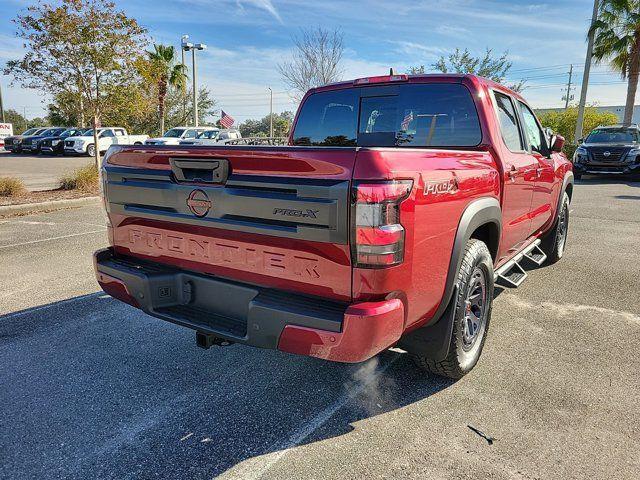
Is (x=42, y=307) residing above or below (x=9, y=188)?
below

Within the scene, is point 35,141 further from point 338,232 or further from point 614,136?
point 338,232

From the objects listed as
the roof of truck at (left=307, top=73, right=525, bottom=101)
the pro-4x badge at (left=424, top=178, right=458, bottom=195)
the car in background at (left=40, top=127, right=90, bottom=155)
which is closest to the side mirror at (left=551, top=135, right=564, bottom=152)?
the roof of truck at (left=307, top=73, right=525, bottom=101)

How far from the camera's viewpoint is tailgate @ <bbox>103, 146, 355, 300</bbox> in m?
2.15

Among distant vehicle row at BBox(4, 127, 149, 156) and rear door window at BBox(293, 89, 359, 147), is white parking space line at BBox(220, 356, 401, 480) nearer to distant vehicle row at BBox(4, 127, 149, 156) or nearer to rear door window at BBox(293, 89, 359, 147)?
rear door window at BBox(293, 89, 359, 147)

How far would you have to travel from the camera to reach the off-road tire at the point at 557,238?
19.0 feet

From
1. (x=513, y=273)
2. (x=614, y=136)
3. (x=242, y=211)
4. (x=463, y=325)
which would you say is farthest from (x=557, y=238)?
(x=614, y=136)

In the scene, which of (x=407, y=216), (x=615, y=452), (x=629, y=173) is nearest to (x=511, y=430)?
(x=615, y=452)

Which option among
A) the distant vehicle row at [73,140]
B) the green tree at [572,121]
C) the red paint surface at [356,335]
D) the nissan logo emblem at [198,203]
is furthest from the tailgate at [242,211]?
the green tree at [572,121]

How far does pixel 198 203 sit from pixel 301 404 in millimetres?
1354

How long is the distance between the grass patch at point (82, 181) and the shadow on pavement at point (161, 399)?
29.5 feet

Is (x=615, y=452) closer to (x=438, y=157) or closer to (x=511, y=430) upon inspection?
(x=511, y=430)

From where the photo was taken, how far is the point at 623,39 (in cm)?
2259

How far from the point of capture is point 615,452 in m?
2.40

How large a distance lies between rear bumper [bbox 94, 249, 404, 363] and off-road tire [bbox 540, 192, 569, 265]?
4364 millimetres
